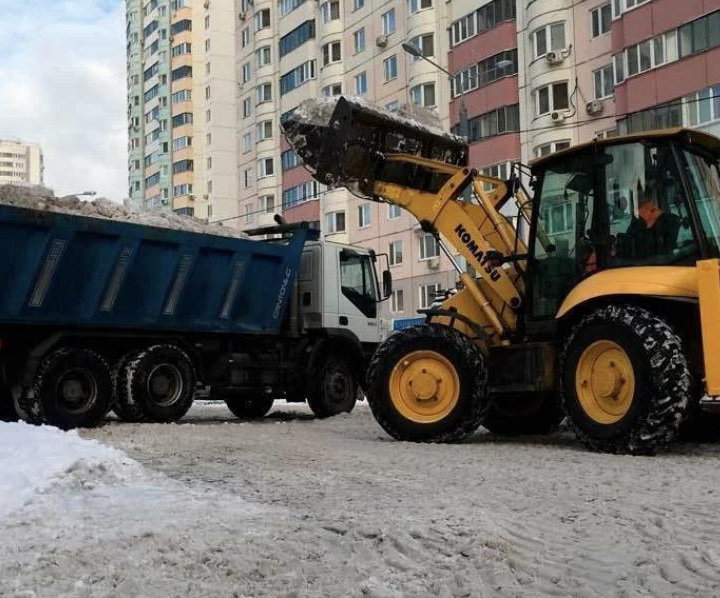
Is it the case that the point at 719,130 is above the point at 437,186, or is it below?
above

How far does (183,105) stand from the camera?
8519 centimetres

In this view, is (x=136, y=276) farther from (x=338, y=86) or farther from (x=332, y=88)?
(x=332, y=88)

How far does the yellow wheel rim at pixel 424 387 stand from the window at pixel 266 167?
159 ft

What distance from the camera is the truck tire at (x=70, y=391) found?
11195 millimetres

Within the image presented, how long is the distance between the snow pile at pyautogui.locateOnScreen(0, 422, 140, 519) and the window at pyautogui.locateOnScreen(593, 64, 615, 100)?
27868mm

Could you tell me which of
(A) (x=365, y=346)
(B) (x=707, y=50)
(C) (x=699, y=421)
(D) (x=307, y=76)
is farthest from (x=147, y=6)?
(C) (x=699, y=421)

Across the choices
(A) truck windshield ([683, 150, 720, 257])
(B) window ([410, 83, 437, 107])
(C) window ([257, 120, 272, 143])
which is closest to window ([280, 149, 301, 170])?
(C) window ([257, 120, 272, 143])

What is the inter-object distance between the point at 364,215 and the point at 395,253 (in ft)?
12.0

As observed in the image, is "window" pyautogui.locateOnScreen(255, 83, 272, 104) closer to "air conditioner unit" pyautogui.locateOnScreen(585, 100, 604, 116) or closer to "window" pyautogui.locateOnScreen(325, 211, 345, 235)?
"window" pyautogui.locateOnScreen(325, 211, 345, 235)

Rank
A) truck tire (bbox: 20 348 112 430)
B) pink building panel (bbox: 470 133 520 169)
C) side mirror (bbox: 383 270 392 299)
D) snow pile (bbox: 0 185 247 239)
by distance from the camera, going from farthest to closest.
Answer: pink building panel (bbox: 470 133 520 169)
side mirror (bbox: 383 270 392 299)
snow pile (bbox: 0 185 247 239)
truck tire (bbox: 20 348 112 430)

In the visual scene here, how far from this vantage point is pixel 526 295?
32.1 feet

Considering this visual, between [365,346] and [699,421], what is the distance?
699 cm

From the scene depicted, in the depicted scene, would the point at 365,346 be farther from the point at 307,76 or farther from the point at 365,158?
the point at 307,76

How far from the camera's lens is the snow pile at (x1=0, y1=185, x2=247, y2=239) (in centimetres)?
1243
